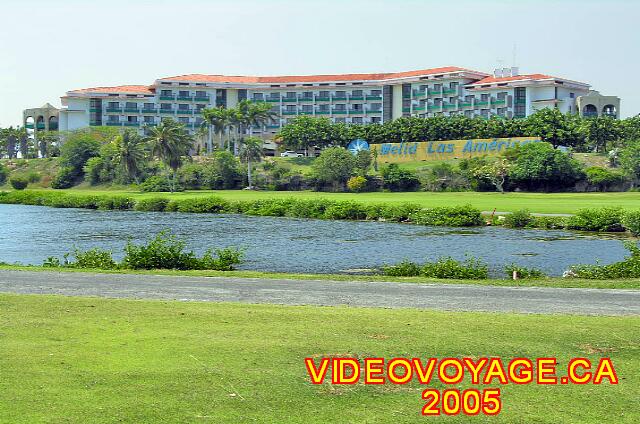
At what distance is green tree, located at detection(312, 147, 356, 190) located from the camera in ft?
417

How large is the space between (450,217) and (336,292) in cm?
5227

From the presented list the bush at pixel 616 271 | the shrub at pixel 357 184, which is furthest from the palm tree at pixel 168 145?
the bush at pixel 616 271

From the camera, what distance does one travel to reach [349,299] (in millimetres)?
20297

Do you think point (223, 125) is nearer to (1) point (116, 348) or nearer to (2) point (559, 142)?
(2) point (559, 142)

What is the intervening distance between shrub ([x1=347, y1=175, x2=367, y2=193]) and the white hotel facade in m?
56.4

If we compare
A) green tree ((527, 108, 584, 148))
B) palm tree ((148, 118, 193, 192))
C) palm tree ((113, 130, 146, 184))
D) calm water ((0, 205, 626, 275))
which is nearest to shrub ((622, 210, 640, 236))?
calm water ((0, 205, 626, 275))

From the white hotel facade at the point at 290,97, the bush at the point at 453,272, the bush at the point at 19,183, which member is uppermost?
the white hotel facade at the point at 290,97

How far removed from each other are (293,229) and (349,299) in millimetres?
48560

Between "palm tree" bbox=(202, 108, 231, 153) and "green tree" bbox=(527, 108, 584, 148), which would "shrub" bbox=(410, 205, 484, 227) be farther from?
"palm tree" bbox=(202, 108, 231, 153)

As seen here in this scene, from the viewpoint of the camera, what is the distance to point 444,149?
456ft

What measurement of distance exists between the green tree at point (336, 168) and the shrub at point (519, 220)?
59.5 metres

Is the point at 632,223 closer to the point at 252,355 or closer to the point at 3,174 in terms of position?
the point at 252,355

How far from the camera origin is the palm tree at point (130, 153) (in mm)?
137125

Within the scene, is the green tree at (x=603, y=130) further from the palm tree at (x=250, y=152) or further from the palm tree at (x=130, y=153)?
the palm tree at (x=130, y=153)
